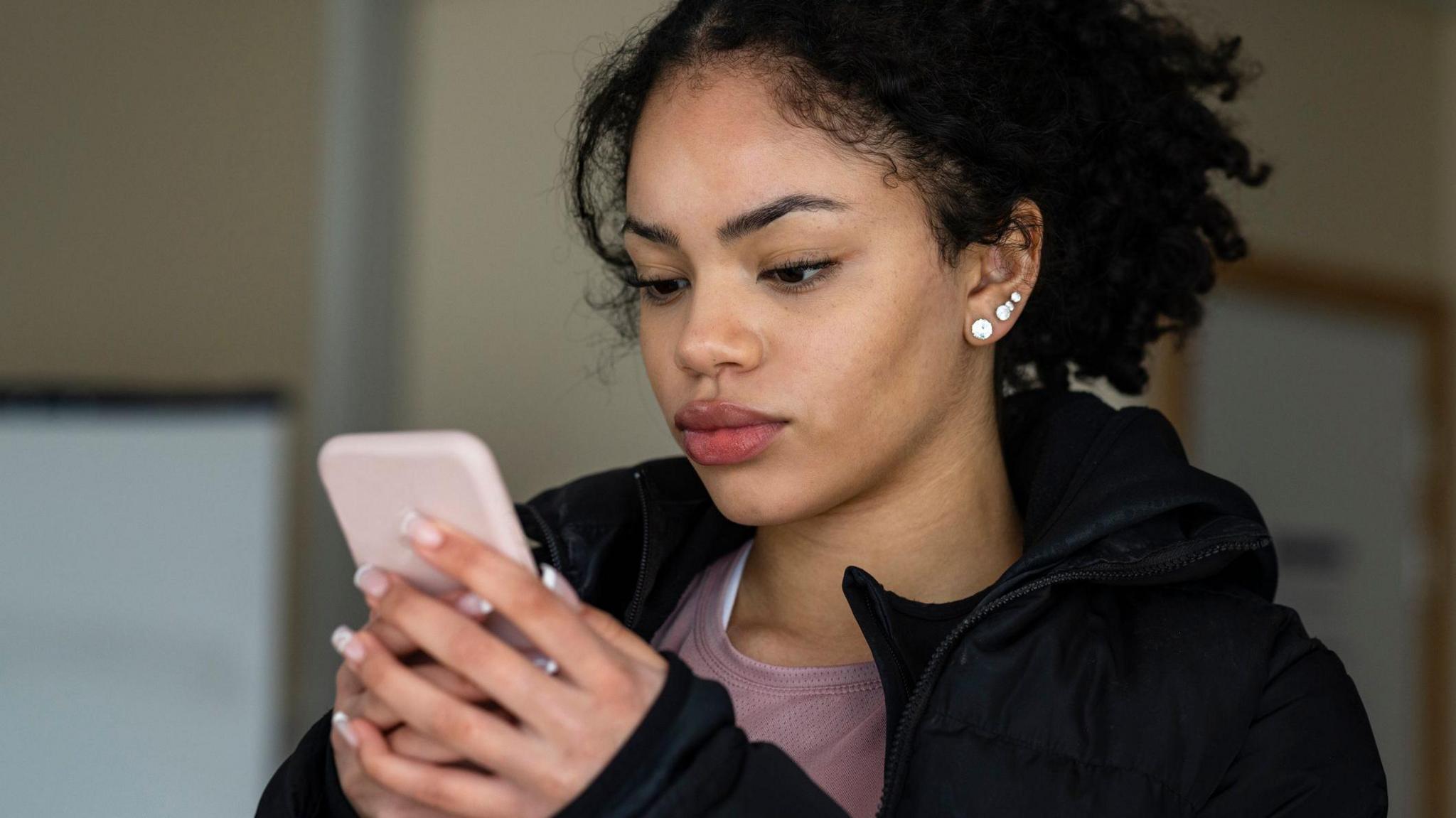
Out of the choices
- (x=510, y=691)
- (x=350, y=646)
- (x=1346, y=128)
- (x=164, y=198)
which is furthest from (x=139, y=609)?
(x=1346, y=128)

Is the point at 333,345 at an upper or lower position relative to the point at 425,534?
lower

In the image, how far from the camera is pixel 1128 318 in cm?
→ 136

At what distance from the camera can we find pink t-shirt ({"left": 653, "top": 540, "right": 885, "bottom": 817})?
3.61 feet

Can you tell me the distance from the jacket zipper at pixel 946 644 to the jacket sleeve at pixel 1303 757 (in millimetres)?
94

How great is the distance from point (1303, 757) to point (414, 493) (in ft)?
2.07

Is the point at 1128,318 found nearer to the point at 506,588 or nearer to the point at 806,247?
the point at 806,247

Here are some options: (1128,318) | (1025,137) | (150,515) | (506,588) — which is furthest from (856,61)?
(150,515)

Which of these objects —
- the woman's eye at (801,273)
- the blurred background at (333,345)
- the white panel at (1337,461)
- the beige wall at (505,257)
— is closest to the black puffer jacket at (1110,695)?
the woman's eye at (801,273)

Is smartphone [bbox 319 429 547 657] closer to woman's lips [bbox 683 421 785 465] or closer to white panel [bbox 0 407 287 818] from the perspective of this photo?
woman's lips [bbox 683 421 785 465]

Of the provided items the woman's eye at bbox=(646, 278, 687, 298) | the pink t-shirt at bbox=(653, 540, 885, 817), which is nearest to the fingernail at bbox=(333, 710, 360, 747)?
the pink t-shirt at bbox=(653, 540, 885, 817)

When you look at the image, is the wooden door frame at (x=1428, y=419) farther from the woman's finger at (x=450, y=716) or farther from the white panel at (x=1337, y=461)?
the woman's finger at (x=450, y=716)

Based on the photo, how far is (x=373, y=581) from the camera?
886 millimetres

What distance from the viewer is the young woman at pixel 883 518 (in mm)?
854

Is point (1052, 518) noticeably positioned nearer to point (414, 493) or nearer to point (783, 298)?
point (783, 298)
